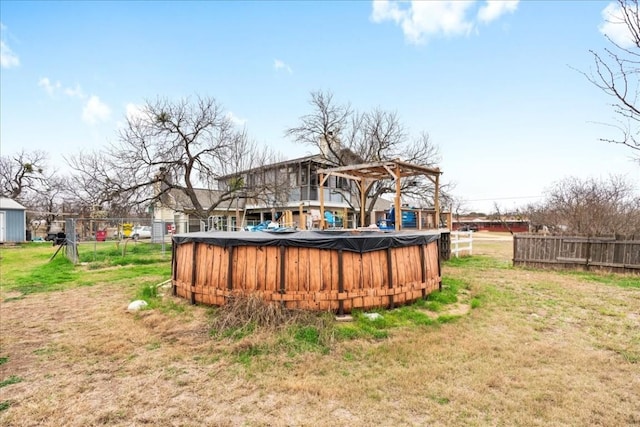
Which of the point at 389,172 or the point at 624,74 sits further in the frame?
the point at 389,172

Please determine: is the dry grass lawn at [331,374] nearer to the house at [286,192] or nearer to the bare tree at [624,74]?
the bare tree at [624,74]

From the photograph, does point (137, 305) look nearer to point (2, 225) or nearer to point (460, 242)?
point (460, 242)

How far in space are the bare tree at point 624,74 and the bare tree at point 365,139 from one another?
54.9 feet

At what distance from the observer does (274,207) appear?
19.0m

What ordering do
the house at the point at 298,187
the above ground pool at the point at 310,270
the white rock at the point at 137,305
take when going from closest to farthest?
the above ground pool at the point at 310,270 → the white rock at the point at 137,305 → the house at the point at 298,187

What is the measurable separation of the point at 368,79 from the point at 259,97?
5.51 meters

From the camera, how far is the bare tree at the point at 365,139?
754 inches

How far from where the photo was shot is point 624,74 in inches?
78.2

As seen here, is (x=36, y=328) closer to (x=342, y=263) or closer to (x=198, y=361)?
(x=198, y=361)

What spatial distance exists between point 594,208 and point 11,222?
103ft

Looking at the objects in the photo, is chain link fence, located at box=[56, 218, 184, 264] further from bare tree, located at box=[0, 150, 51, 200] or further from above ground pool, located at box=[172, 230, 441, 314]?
bare tree, located at box=[0, 150, 51, 200]

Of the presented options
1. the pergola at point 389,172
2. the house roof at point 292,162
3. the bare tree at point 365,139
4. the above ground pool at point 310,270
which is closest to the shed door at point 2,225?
the house roof at point 292,162

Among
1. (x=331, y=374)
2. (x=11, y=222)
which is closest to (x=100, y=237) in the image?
(x=11, y=222)

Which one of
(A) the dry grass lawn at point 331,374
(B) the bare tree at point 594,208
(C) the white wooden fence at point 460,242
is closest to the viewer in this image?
(A) the dry grass lawn at point 331,374
